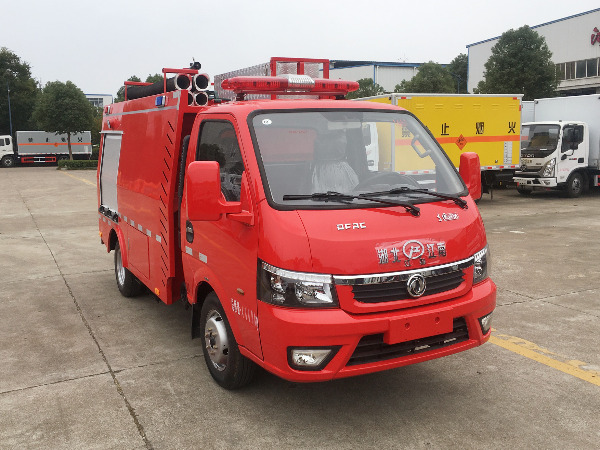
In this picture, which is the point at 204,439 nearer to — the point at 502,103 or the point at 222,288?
the point at 222,288

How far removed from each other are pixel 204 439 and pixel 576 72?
166 feet

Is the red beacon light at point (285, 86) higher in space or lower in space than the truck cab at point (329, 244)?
higher

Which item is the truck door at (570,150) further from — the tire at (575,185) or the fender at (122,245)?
the fender at (122,245)

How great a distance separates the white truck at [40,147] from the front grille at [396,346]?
47.0m

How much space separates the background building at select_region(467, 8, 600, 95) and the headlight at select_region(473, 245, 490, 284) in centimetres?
4538

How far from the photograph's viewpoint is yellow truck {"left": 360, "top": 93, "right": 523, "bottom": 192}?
15031 mm

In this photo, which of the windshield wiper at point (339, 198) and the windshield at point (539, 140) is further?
the windshield at point (539, 140)

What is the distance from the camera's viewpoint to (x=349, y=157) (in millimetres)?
4211

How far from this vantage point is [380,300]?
3.47m

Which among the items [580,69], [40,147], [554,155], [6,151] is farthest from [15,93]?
[554,155]

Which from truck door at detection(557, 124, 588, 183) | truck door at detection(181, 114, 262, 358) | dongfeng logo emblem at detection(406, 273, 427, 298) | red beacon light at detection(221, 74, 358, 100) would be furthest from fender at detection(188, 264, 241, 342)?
truck door at detection(557, 124, 588, 183)

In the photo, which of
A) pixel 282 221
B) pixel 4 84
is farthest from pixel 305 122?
pixel 4 84

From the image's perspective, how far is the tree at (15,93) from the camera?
55.8 metres

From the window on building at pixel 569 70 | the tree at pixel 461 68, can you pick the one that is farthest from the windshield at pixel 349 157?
the tree at pixel 461 68
